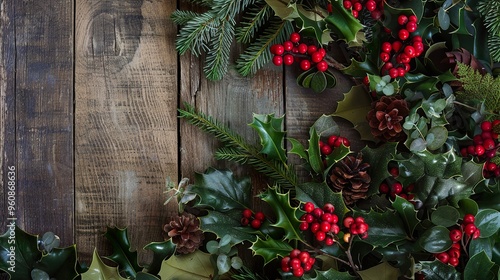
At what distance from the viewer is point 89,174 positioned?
47.2 inches

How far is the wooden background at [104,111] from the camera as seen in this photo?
1.19 metres

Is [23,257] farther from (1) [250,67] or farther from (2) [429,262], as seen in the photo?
(2) [429,262]

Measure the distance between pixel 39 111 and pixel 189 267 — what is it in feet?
1.34

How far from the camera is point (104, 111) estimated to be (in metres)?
1.21

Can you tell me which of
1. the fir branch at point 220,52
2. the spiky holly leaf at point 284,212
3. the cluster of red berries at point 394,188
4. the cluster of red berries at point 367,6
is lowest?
the spiky holly leaf at point 284,212

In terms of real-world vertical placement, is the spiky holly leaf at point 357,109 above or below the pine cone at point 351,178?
above

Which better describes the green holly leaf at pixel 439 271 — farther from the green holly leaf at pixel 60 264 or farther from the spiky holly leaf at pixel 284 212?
the green holly leaf at pixel 60 264

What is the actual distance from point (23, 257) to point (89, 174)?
192 millimetres

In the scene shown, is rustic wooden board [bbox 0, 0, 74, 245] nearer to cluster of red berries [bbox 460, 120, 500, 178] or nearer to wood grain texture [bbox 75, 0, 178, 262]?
wood grain texture [bbox 75, 0, 178, 262]

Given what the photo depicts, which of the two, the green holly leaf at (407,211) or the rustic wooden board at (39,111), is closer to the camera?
the green holly leaf at (407,211)

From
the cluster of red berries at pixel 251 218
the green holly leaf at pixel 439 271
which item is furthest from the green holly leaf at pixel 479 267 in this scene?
the cluster of red berries at pixel 251 218

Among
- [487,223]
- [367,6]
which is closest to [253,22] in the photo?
[367,6]

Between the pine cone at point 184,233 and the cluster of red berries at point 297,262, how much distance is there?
0.53 ft

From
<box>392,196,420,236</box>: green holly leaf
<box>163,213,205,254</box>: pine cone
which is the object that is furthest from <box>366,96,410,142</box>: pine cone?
<box>163,213,205,254</box>: pine cone
